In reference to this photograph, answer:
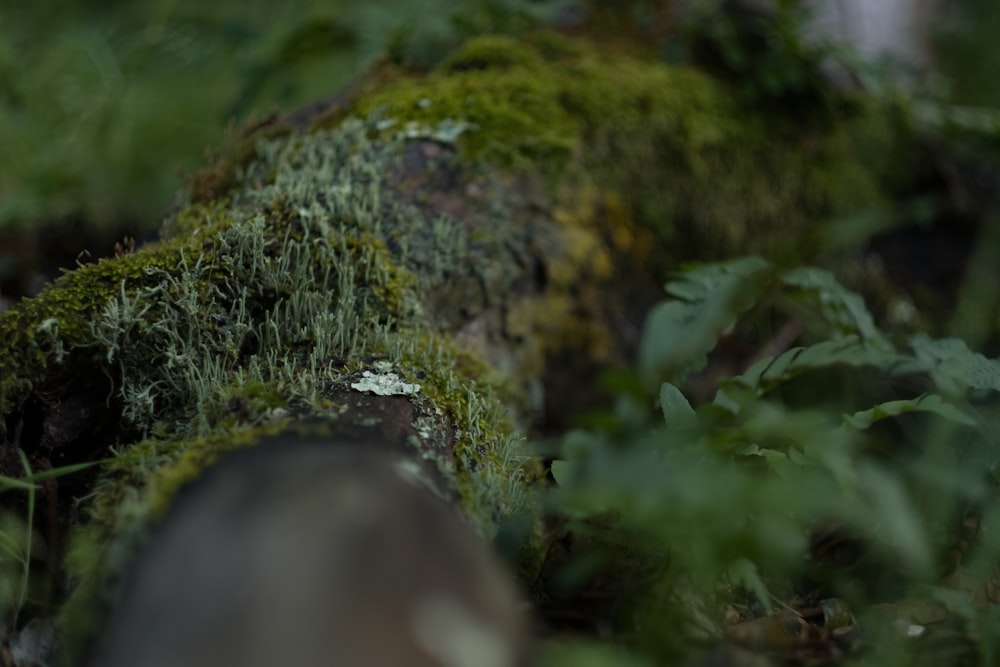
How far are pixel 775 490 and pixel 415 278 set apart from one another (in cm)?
141

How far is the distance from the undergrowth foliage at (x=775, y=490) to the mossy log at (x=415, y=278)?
33cm

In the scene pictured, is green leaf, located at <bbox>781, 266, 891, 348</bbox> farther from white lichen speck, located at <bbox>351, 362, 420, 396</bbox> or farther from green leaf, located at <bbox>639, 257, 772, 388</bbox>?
white lichen speck, located at <bbox>351, 362, 420, 396</bbox>

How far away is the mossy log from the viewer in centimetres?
157

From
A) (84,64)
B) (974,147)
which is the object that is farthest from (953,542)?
(84,64)

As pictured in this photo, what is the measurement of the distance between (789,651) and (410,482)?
29.6 inches

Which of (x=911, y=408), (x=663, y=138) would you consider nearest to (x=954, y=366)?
(x=911, y=408)

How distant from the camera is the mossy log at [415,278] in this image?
5.15ft

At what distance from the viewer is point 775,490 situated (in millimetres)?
1091

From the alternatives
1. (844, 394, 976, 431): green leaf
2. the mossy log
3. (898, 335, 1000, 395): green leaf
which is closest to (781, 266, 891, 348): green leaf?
(898, 335, 1000, 395): green leaf

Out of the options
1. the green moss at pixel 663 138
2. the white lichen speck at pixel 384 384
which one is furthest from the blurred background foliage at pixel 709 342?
the white lichen speck at pixel 384 384

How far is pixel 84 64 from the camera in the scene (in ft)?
15.1

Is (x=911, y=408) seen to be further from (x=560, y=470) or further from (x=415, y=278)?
(x=415, y=278)

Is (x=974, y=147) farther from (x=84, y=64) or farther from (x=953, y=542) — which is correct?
(x=84, y=64)

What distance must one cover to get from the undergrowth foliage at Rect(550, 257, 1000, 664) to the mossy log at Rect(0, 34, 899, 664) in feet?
1.07
